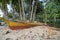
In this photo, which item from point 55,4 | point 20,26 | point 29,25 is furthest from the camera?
point 55,4

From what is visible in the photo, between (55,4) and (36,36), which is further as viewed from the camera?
(55,4)

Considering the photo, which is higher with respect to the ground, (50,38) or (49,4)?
(49,4)

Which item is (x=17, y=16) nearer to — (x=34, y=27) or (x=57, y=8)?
(x=57, y=8)

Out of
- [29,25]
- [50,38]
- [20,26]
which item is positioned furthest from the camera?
[20,26]

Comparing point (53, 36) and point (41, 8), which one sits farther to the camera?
point (41, 8)

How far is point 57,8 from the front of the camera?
16.6 metres

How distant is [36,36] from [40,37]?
40cm

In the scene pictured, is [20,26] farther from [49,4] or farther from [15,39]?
[49,4]

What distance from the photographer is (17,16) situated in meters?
23.4

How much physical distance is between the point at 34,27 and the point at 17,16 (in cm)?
1051

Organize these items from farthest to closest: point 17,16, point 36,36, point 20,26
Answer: point 17,16, point 20,26, point 36,36

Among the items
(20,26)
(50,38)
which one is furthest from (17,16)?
(50,38)

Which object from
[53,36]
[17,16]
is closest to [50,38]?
[53,36]

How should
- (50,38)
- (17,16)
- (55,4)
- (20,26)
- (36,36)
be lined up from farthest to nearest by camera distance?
(17,16) < (55,4) < (20,26) < (36,36) < (50,38)
